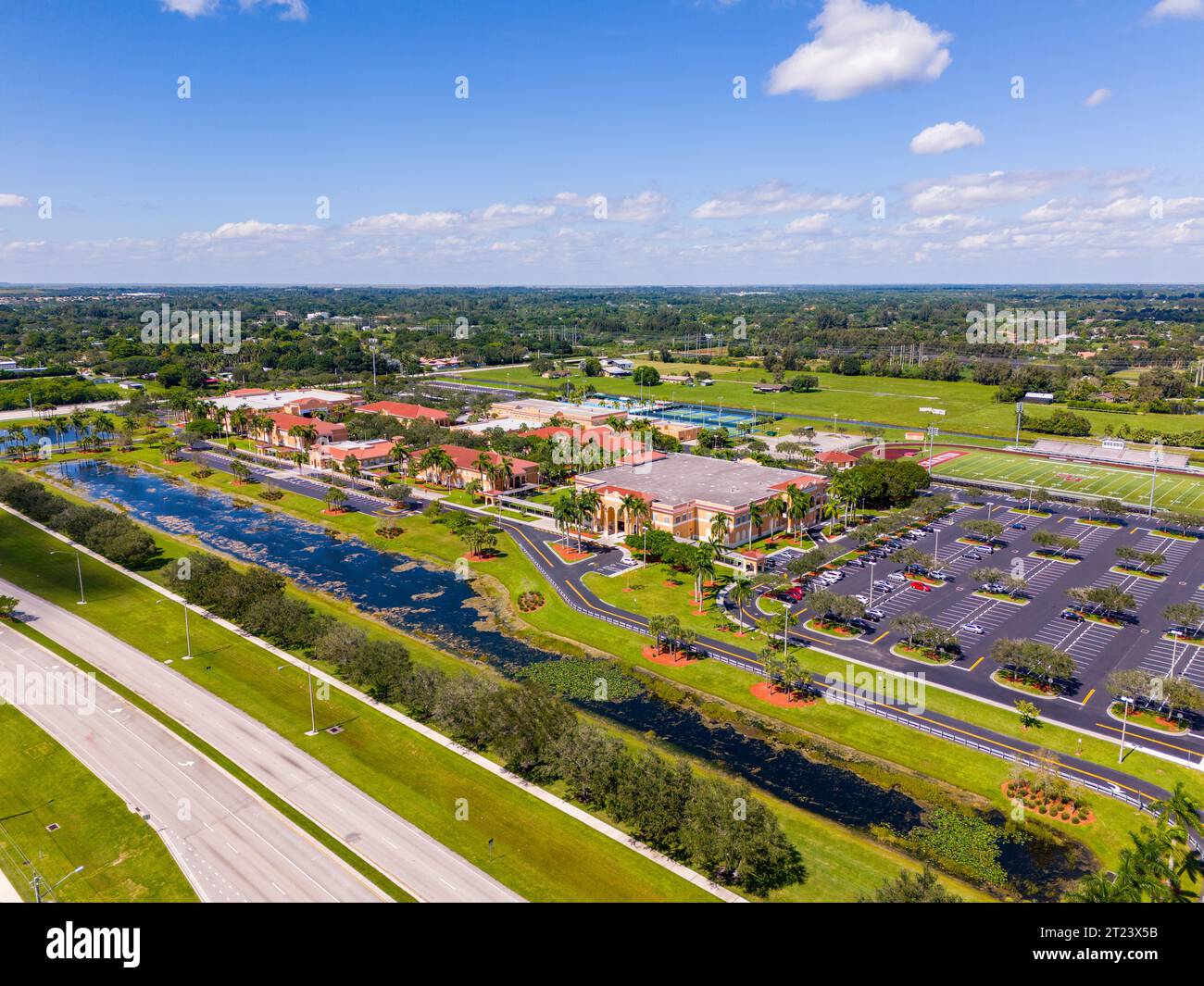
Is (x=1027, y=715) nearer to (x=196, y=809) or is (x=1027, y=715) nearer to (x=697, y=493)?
(x=697, y=493)

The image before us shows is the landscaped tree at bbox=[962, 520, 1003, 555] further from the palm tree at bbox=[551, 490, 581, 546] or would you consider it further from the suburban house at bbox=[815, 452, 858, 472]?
the palm tree at bbox=[551, 490, 581, 546]

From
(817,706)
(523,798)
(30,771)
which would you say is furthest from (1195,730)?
(30,771)

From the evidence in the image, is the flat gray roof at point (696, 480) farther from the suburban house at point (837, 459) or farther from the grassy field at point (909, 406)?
the grassy field at point (909, 406)

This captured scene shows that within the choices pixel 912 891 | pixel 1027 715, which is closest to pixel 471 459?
pixel 1027 715

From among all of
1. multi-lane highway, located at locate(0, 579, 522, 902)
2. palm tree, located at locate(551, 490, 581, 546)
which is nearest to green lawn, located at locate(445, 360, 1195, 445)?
palm tree, located at locate(551, 490, 581, 546)

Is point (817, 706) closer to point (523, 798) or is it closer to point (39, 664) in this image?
point (523, 798)
